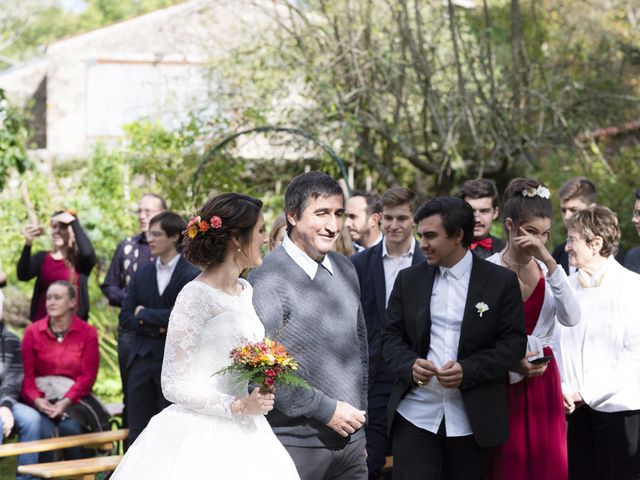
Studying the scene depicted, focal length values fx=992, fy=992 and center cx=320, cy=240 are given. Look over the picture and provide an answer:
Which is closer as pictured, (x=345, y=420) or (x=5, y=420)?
(x=345, y=420)

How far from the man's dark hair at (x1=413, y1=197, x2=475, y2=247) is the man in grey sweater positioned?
759 millimetres

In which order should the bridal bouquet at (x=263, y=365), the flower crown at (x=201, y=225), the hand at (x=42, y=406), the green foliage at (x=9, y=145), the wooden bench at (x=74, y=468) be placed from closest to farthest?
1. the bridal bouquet at (x=263, y=365)
2. the flower crown at (x=201, y=225)
3. the wooden bench at (x=74, y=468)
4. the hand at (x=42, y=406)
5. the green foliage at (x=9, y=145)

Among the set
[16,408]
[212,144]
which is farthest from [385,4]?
[16,408]

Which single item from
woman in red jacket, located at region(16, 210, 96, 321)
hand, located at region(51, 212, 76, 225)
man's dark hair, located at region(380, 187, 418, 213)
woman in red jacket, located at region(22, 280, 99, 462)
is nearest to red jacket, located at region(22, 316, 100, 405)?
woman in red jacket, located at region(22, 280, 99, 462)

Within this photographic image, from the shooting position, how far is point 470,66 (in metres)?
14.3

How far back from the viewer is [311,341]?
4805 mm

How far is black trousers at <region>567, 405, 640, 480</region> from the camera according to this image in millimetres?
6035

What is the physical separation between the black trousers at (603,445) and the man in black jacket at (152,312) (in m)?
3.02

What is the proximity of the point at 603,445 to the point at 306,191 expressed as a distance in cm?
268

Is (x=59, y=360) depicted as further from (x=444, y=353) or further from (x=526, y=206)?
(x=526, y=206)

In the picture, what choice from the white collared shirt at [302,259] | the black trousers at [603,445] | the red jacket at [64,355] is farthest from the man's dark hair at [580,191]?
the red jacket at [64,355]

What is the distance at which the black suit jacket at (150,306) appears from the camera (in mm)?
7574

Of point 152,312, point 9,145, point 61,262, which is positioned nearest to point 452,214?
point 152,312

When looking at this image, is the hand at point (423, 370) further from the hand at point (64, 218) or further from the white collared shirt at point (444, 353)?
the hand at point (64, 218)
